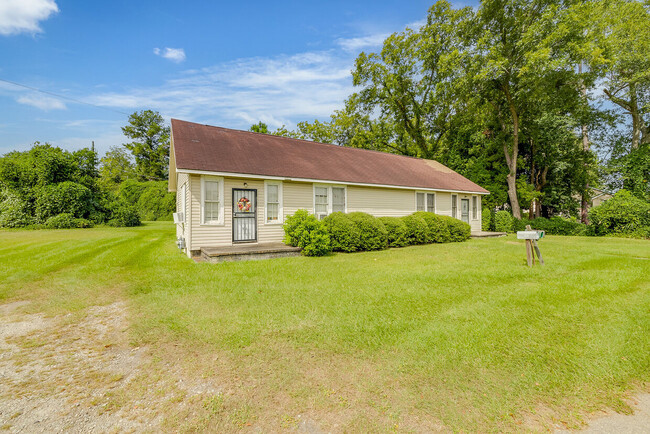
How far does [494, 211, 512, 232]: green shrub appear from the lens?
741 inches

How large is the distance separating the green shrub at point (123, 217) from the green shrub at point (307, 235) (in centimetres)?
1738

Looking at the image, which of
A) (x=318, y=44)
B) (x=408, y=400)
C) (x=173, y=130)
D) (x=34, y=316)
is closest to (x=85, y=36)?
(x=173, y=130)

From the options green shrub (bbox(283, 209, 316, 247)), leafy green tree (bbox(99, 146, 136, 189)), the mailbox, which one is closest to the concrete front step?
green shrub (bbox(283, 209, 316, 247))

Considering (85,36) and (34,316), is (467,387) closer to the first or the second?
(34,316)

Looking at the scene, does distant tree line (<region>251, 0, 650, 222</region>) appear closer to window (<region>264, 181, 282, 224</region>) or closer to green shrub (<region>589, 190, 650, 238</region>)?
green shrub (<region>589, 190, 650, 238</region>)

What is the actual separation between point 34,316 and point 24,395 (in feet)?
8.46

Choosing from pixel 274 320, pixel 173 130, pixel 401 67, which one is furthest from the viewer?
pixel 401 67

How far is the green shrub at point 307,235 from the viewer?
9.69 m

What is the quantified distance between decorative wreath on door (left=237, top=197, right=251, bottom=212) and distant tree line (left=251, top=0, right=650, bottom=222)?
16.9m

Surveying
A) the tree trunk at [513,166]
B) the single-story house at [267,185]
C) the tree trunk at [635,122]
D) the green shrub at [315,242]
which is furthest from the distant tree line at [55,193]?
the tree trunk at [635,122]

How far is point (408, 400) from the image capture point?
245 centimetres

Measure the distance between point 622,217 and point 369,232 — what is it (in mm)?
15465

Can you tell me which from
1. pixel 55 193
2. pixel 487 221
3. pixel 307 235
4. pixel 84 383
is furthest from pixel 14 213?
pixel 487 221

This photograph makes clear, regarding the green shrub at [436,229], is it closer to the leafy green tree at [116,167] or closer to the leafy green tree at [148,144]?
the leafy green tree at [148,144]
